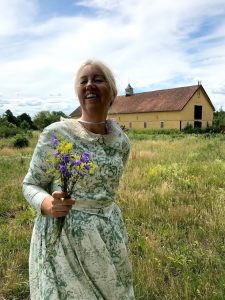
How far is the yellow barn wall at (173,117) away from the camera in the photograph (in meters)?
48.9

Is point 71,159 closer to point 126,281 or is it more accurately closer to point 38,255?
point 38,255

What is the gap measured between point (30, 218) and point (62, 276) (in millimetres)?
3875

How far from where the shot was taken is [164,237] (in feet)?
16.6

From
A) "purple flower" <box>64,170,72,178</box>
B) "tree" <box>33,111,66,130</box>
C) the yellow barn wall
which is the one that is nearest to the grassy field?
"purple flower" <box>64,170,72,178</box>

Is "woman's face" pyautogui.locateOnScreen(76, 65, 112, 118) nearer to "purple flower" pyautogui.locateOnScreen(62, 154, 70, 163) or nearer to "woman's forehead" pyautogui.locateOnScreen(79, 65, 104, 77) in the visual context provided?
"woman's forehead" pyautogui.locateOnScreen(79, 65, 104, 77)

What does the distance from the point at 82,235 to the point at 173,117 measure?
47.8 meters

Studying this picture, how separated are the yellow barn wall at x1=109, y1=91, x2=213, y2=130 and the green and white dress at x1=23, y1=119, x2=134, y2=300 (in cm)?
4462

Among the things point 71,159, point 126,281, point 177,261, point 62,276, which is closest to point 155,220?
point 177,261

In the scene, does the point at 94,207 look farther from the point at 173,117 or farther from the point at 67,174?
the point at 173,117

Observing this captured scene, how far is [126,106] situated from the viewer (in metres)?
57.1

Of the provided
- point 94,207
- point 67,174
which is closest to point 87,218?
point 94,207

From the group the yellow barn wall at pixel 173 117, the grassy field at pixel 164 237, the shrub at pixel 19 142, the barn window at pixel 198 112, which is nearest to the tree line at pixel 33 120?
the yellow barn wall at pixel 173 117

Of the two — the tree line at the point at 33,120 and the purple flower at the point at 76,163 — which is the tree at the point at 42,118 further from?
the purple flower at the point at 76,163

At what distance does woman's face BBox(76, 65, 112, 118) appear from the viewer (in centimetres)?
245
